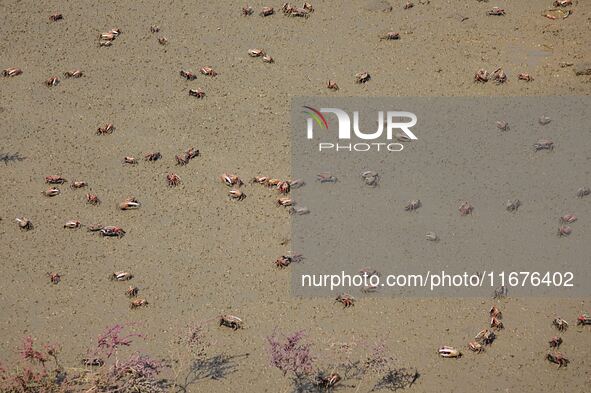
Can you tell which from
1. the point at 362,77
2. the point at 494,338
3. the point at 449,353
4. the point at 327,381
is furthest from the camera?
the point at 362,77

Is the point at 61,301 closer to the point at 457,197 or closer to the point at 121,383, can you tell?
the point at 121,383

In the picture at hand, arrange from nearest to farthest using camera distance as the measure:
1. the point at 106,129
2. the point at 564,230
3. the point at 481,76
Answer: the point at 564,230 → the point at 106,129 → the point at 481,76

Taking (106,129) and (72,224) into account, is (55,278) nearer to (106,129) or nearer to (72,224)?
(72,224)

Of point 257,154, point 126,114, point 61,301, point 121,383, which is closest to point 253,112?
point 257,154

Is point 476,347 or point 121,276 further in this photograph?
point 121,276

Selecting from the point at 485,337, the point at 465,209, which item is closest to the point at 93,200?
the point at 465,209

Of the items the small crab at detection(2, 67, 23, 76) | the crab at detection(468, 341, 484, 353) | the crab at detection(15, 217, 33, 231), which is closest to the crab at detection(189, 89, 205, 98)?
the small crab at detection(2, 67, 23, 76)

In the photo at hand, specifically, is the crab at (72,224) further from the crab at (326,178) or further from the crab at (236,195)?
the crab at (326,178)
